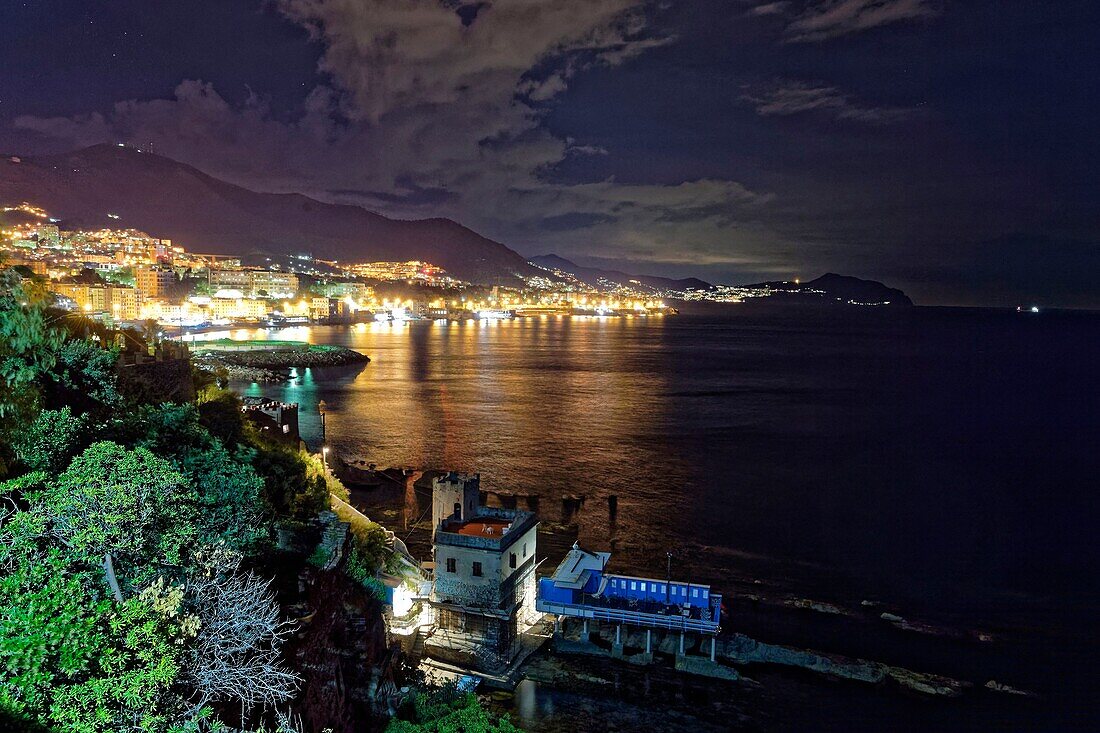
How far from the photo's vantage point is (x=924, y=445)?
42.6 meters

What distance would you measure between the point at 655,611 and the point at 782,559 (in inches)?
341

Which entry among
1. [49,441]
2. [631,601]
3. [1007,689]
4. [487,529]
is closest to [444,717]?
[487,529]

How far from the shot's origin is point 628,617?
688 inches

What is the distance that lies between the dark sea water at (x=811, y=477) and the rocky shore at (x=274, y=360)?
2.99 m

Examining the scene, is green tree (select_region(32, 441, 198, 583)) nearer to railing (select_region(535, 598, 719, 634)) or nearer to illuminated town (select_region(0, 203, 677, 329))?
railing (select_region(535, 598, 719, 634))

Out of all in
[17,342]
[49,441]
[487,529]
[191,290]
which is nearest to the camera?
[49,441]

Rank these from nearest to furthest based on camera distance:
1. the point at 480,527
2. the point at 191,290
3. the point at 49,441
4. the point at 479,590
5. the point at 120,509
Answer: the point at 120,509, the point at 49,441, the point at 479,590, the point at 480,527, the point at 191,290


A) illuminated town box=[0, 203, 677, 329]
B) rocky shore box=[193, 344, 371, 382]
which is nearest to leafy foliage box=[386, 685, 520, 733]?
rocky shore box=[193, 344, 371, 382]

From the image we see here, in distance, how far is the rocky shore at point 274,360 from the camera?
61.0 metres

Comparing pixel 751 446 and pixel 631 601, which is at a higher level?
pixel 631 601

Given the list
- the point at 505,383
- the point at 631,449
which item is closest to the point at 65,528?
the point at 631,449

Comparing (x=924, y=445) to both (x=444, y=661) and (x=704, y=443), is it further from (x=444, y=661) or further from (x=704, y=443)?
(x=444, y=661)

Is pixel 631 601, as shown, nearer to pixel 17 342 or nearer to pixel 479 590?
pixel 479 590

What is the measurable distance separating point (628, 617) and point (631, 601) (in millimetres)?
535
